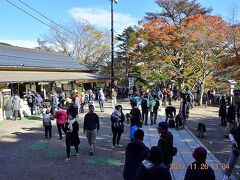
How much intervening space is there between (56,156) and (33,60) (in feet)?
68.0

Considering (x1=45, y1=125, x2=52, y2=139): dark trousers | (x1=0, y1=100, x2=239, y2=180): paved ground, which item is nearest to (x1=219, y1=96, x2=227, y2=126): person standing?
(x1=0, y1=100, x2=239, y2=180): paved ground

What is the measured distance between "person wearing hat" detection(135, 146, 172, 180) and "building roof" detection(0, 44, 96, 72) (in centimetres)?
2055

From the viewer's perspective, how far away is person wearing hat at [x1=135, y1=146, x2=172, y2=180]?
16.1 feet

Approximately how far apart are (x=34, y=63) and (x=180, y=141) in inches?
751

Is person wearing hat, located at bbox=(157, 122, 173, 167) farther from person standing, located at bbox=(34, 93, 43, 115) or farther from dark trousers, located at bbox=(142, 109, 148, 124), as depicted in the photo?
person standing, located at bbox=(34, 93, 43, 115)

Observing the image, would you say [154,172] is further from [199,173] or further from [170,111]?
[170,111]

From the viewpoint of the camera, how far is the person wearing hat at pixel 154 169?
193 inches

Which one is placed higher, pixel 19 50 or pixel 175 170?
pixel 19 50

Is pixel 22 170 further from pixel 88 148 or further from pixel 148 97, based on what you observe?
pixel 148 97

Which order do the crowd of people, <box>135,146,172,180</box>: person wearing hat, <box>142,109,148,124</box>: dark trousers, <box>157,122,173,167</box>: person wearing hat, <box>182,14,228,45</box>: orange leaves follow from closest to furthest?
<box>135,146,172,180</box>: person wearing hat, the crowd of people, <box>157,122,173,167</box>: person wearing hat, <box>142,109,148,124</box>: dark trousers, <box>182,14,228,45</box>: orange leaves

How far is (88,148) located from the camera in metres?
12.6

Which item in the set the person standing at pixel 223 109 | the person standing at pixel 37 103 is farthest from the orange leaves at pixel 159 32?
the person standing at pixel 223 109

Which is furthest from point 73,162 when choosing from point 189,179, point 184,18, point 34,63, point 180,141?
point 184,18

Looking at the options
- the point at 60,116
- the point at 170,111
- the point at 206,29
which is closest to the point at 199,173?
the point at 60,116
